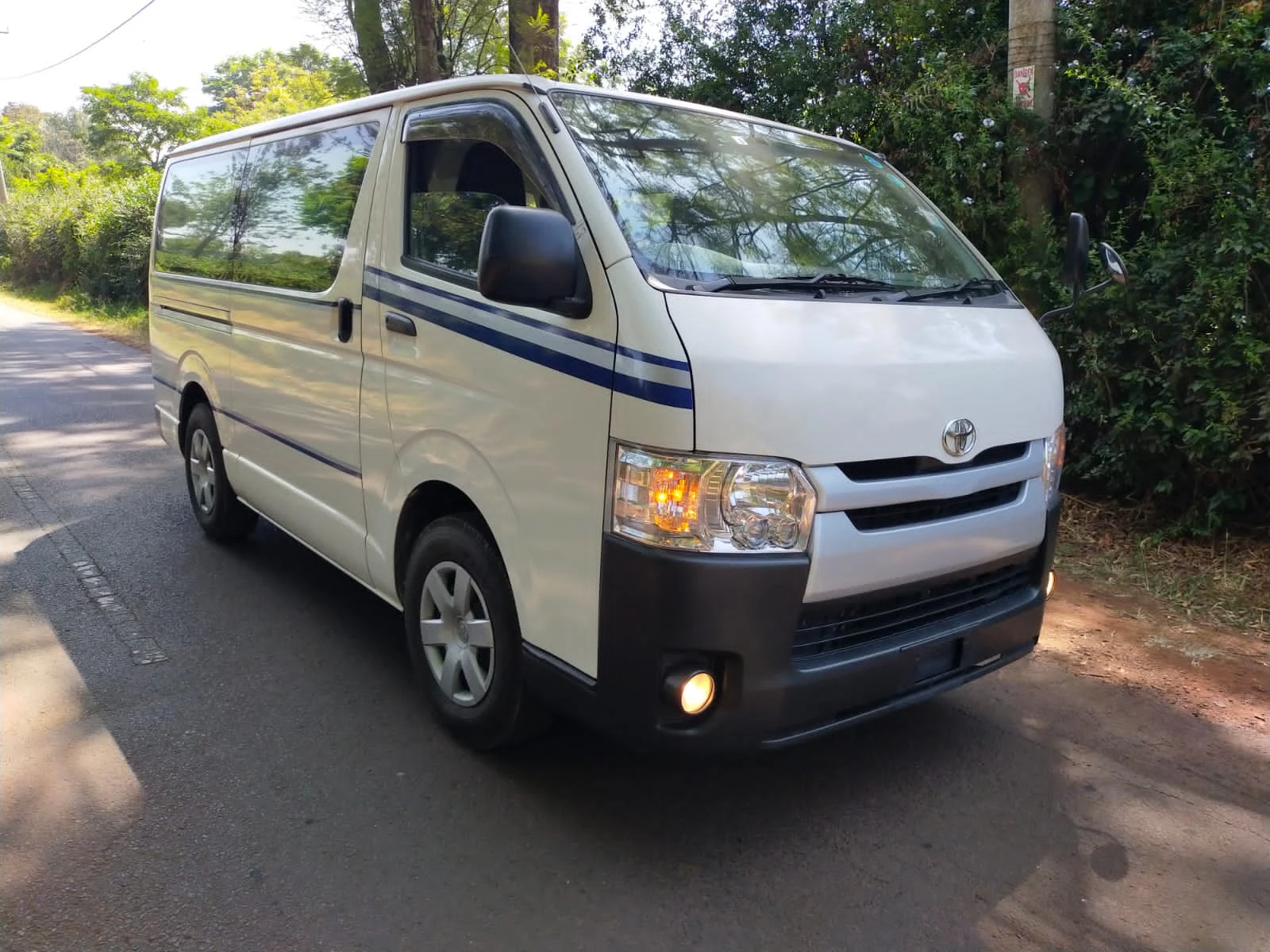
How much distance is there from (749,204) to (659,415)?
1.14m

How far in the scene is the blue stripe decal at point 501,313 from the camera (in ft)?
9.18

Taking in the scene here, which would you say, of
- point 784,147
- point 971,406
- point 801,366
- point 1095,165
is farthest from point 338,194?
point 1095,165

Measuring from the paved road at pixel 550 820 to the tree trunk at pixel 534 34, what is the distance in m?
7.01

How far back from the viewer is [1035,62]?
21.1 ft

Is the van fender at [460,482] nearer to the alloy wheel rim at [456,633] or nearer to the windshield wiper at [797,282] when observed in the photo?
the alloy wheel rim at [456,633]

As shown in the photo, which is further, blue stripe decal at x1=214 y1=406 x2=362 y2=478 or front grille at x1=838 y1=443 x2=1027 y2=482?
blue stripe decal at x1=214 y1=406 x2=362 y2=478

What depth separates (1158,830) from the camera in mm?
3209

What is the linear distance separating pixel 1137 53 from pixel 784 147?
369cm

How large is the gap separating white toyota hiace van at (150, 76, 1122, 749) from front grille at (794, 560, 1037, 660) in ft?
0.04

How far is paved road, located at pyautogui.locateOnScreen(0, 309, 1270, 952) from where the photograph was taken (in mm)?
2676

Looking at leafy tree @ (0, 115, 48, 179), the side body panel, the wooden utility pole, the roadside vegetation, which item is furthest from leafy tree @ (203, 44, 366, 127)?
leafy tree @ (0, 115, 48, 179)

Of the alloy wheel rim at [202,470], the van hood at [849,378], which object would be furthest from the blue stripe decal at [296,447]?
the van hood at [849,378]

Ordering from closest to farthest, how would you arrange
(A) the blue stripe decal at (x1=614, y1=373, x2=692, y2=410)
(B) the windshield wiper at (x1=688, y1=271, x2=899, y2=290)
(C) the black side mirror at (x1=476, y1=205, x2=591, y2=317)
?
(A) the blue stripe decal at (x1=614, y1=373, x2=692, y2=410) < (C) the black side mirror at (x1=476, y1=205, x2=591, y2=317) < (B) the windshield wiper at (x1=688, y1=271, x2=899, y2=290)

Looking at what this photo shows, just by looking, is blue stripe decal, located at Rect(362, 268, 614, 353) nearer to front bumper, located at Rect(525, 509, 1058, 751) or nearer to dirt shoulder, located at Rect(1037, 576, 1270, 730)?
front bumper, located at Rect(525, 509, 1058, 751)
